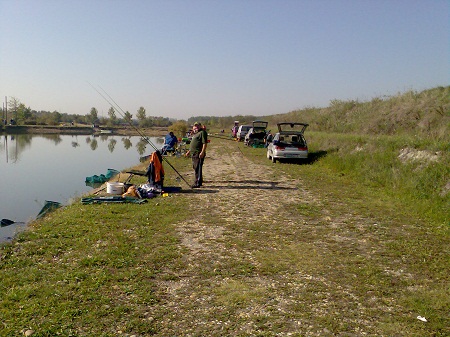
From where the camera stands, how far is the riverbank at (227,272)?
Answer: 388cm

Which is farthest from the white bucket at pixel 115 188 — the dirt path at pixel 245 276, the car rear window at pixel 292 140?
the car rear window at pixel 292 140

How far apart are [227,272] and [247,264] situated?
421 millimetres

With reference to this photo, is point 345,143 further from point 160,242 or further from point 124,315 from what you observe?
point 124,315

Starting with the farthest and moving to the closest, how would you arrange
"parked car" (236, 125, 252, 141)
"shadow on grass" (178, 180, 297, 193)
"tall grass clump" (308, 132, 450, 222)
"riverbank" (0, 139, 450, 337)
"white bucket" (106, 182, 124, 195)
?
"parked car" (236, 125, 252, 141) → "shadow on grass" (178, 180, 297, 193) → "white bucket" (106, 182, 124, 195) → "tall grass clump" (308, 132, 450, 222) → "riverbank" (0, 139, 450, 337)

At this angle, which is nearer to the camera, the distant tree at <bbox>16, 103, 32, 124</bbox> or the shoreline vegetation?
the shoreline vegetation

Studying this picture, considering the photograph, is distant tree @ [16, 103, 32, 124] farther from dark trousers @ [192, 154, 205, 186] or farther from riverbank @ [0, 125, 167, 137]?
dark trousers @ [192, 154, 205, 186]

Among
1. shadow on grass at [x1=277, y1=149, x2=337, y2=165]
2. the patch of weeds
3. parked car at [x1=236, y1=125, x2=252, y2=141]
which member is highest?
parked car at [x1=236, y1=125, x2=252, y2=141]

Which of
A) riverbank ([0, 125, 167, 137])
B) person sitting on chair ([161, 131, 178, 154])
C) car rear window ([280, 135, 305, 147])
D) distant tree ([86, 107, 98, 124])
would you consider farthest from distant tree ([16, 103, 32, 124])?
car rear window ([280, 135, 305, 147])

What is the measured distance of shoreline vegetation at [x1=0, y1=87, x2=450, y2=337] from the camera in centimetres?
391

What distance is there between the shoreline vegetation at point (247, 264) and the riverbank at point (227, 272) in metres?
0.02

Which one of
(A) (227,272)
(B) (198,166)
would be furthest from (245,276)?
(B) (198,166)

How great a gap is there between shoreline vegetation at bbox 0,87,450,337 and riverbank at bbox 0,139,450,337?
0.07ft

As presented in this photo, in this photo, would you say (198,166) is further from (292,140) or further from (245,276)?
(292,140)

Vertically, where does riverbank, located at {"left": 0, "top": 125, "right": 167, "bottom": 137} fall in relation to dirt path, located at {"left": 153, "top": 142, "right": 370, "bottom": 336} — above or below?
above
